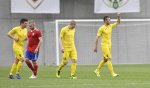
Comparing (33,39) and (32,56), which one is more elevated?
(33,39)

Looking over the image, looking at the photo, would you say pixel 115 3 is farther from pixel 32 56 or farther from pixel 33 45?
pixel 32 56

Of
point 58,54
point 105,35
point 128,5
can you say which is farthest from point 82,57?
point 105,35

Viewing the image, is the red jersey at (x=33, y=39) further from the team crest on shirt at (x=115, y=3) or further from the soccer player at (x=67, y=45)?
the team crest on shirt at (x=115, y=3)

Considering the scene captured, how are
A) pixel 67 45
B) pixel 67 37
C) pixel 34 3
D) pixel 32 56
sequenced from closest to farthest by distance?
pixel 32 56 < pixel 67 45 < pixel 67 37 < pixel 34 3

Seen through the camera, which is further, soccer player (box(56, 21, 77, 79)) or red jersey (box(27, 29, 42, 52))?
soccer player (box(56, 21, 77, 79))

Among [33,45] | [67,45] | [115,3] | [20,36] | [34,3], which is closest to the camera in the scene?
[33,45]

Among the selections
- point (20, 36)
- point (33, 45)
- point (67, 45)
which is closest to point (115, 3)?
point (67, 45)

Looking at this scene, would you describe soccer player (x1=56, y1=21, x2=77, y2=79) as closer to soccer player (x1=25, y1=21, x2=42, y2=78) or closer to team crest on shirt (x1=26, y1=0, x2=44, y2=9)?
soccer player (x1=25, y1=21, x2=42, y2=78)

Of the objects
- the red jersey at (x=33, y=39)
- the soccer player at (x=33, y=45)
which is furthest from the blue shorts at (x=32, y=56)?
the red jersey at (x=33, y=39)

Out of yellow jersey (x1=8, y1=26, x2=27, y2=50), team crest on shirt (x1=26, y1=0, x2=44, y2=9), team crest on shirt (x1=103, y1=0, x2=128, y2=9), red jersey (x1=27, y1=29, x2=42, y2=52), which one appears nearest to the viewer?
red jersey (x1=27, y1=29, x2=42, y2=52)

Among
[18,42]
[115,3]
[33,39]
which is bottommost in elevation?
[18,42]

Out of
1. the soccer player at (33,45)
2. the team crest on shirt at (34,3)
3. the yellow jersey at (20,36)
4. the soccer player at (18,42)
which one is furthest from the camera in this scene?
the team crest on shirt at (34,3)

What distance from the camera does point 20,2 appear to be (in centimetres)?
3344

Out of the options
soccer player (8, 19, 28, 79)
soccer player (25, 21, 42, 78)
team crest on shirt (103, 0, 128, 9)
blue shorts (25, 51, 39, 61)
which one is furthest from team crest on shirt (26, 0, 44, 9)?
blue shorts (25, 51, 39, 61)
